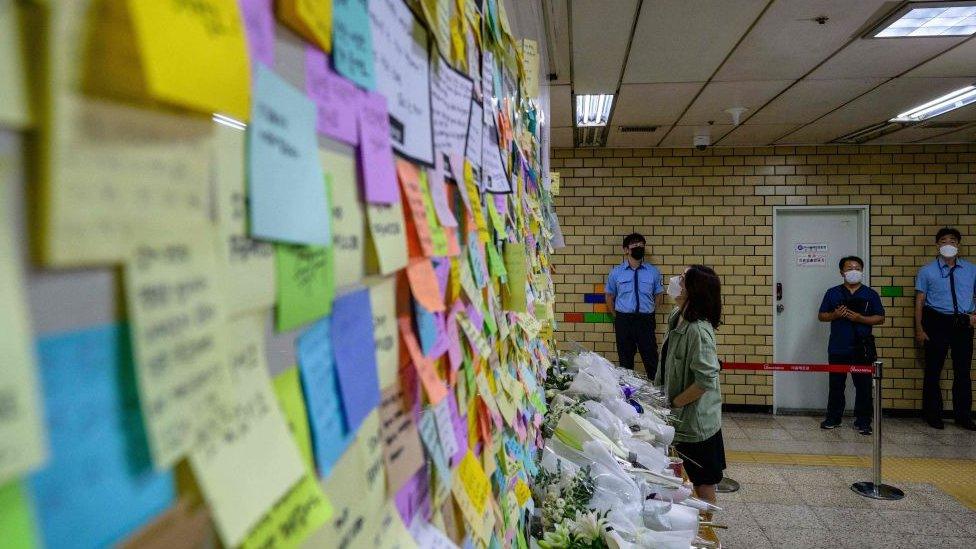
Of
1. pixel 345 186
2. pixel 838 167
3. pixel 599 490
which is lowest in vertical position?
pixel 599 490

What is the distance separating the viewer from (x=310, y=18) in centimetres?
36

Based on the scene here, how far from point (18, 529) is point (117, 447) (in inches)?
1.7

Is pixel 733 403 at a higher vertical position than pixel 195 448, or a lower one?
lower

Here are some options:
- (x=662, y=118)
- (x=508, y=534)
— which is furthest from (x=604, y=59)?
(x=508, y=534)

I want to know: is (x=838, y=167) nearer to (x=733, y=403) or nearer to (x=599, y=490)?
(x=733, y=403)

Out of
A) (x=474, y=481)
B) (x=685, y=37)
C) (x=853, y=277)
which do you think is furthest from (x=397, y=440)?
(x=853, y=277)

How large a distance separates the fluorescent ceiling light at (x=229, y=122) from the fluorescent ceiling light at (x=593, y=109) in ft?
15.5

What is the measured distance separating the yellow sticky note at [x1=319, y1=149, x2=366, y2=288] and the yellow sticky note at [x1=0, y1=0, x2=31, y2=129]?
0.70 feet

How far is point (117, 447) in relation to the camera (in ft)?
0.74

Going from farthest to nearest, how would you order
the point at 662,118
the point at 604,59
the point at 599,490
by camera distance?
1. the point at 662,118
2. the point at 604,59
3. the point at 599,490

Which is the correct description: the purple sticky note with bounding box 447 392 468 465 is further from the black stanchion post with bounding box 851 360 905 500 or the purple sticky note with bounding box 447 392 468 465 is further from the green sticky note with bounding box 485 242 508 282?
the black stanchion post with bounding box 851 360 905 500

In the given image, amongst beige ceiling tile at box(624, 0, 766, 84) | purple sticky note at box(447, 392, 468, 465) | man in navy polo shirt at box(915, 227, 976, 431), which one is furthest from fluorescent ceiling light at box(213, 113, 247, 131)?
man in navy polo shirt at box(915, 227, 976, 431)

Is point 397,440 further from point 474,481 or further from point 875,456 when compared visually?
point 875,456

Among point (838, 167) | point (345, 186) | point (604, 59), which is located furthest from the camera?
point (838, 167)
